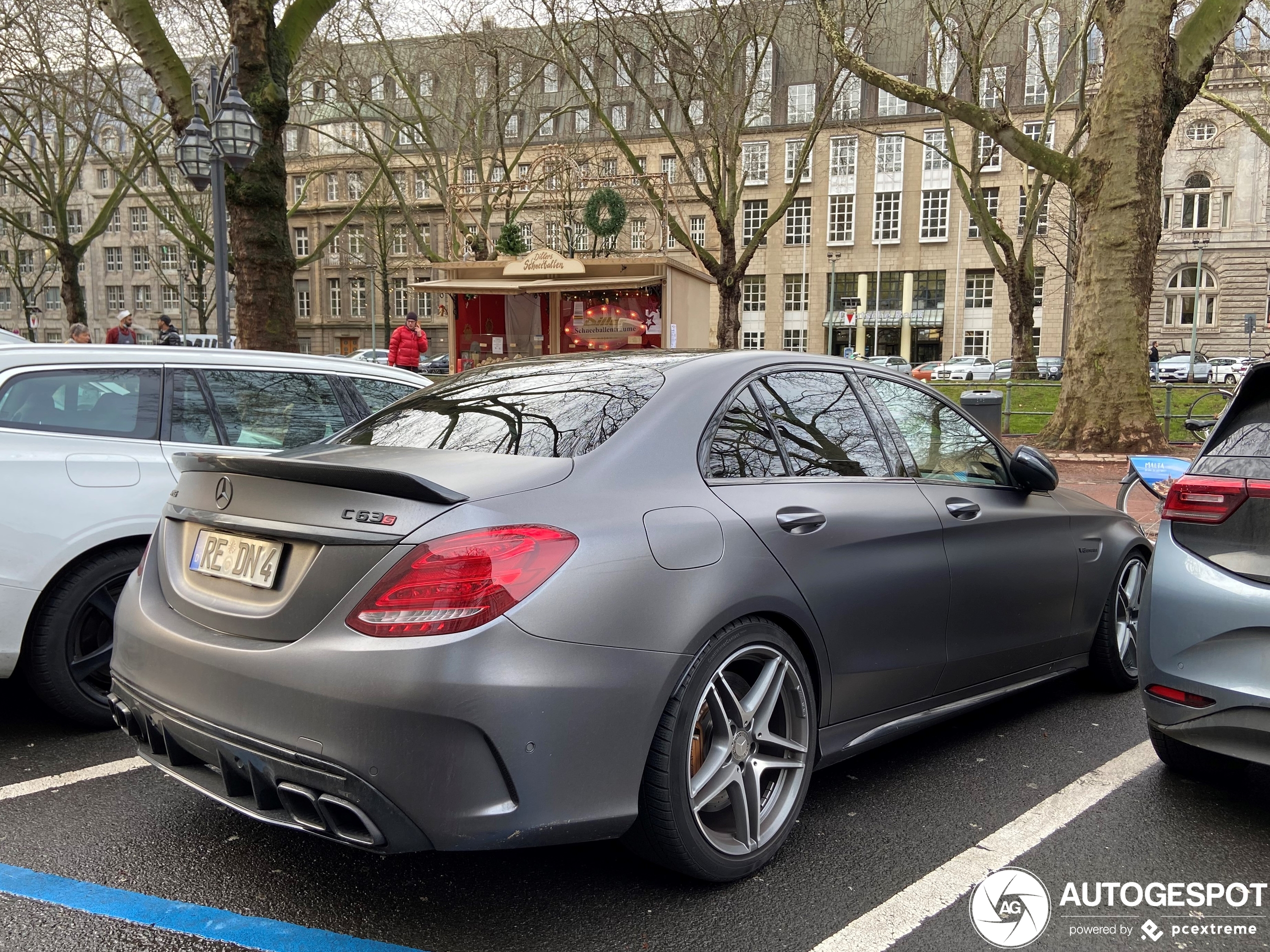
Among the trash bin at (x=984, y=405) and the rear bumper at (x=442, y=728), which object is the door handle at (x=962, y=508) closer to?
the rear bumper at (x=442, y=728)

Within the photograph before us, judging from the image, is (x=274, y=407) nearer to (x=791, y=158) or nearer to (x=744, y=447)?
(x=744, y=447)

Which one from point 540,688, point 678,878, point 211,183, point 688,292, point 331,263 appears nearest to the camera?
point 540,688

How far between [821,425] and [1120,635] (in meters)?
2.17

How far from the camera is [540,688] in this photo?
2.30 metres

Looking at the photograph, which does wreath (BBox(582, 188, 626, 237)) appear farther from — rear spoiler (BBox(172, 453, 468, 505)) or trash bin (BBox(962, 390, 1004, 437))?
rear spoiler (BBox(172, 453, 468, 505))

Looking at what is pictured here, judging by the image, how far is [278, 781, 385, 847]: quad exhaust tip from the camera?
228 centimetres

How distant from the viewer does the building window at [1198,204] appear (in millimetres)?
52344

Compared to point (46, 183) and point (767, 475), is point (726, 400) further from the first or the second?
point (46, 183)

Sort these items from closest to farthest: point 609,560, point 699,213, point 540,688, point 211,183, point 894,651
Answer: point 540,688, point 609,560, point 894,651, point 211,183, point 699,213

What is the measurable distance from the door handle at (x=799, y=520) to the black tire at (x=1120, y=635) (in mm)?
2127

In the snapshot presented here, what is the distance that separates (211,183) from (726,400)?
36.4 ft

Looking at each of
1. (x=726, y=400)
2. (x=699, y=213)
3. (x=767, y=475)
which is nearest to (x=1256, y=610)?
(x=767, y=475)

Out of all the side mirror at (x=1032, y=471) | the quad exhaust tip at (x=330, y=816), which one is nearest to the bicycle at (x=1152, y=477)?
the side mirror at (x=1032, y=471)

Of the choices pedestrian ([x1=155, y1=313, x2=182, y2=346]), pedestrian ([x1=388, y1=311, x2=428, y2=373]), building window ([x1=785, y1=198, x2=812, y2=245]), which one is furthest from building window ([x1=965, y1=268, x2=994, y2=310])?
pedestrian ([x1=388, y1=311, x2=428, y2=373])
